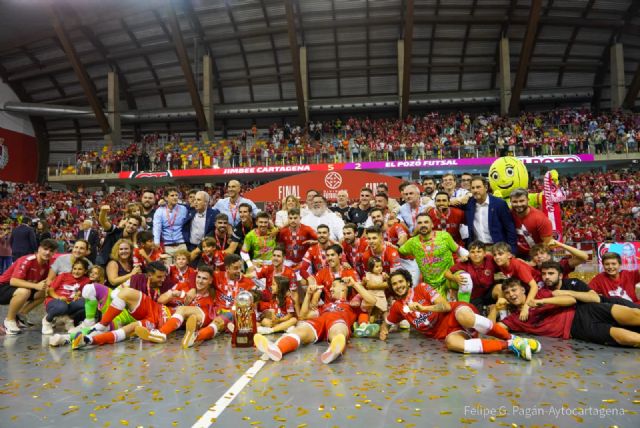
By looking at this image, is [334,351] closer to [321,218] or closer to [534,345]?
[534,345]

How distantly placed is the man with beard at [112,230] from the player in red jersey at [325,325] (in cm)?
343

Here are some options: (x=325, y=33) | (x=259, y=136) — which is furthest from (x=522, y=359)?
(x=259, y=136)

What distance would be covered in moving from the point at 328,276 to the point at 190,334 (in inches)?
81.5

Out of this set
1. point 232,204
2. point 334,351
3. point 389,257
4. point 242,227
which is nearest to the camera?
point 334,351

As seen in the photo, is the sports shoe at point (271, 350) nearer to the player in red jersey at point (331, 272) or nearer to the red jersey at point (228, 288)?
the player in red jersey at point (331, 272)

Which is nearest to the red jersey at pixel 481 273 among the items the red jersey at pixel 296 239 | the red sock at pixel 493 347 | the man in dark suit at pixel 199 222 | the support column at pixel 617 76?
the red sock at pixel 493 347

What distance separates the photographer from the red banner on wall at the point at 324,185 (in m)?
13.1

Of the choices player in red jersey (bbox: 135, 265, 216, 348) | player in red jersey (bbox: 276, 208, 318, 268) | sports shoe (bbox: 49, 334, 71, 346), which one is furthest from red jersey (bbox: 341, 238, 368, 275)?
sports shoe (bbox: 49, 334, 71, 346)

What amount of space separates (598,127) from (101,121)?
35.2 m

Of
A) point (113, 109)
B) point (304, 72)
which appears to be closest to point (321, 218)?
point (304, 72)

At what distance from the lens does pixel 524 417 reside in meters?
2.88

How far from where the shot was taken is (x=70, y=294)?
6.43m

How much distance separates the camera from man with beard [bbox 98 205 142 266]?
7238 mm

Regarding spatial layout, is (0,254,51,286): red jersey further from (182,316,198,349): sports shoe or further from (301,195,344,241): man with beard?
(301,195,344,241): man with beard
